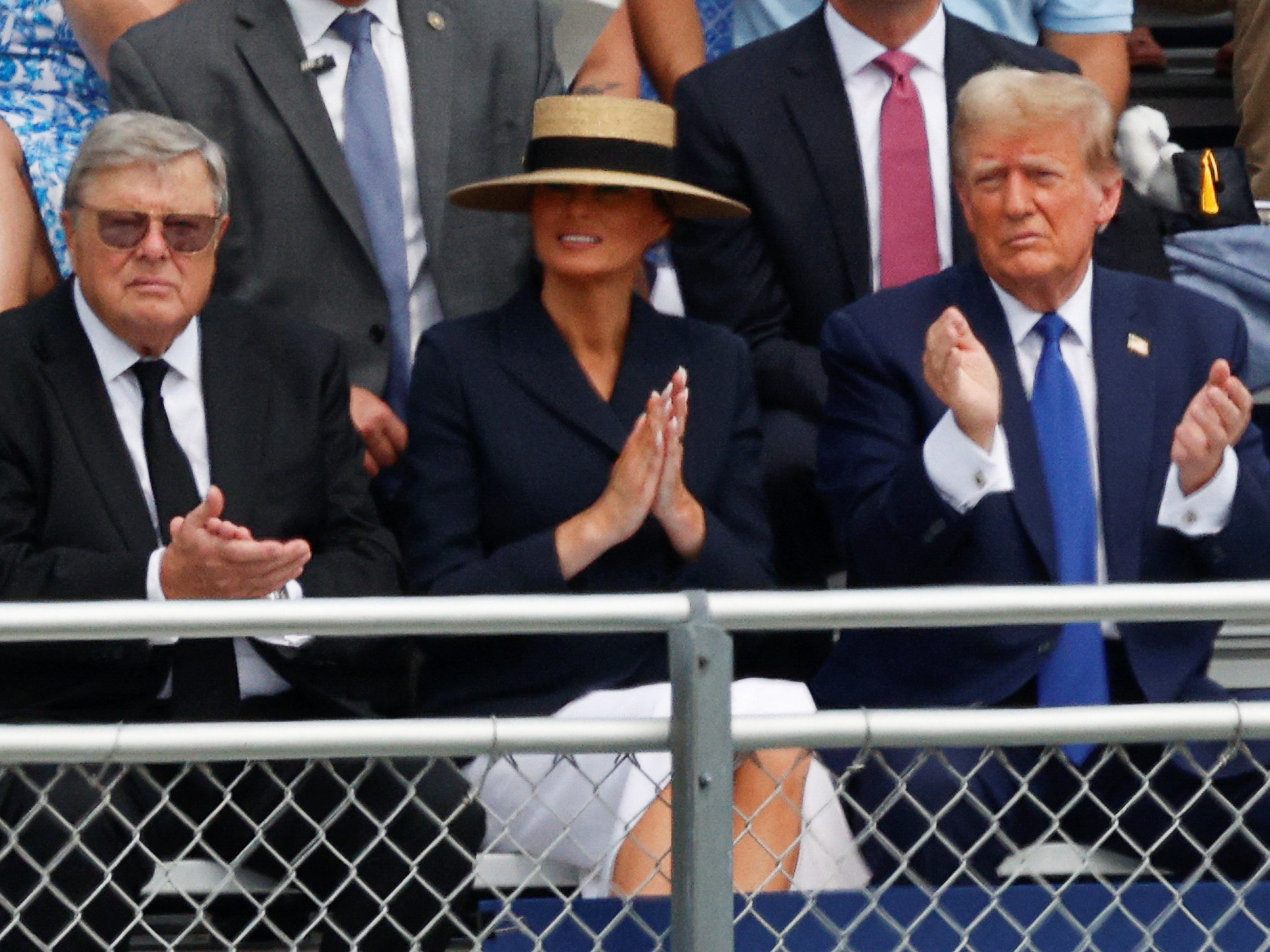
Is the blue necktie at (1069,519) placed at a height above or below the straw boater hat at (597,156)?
below

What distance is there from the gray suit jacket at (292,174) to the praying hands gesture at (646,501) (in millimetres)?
677

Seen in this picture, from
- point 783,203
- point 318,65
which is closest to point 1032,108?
point 783,203

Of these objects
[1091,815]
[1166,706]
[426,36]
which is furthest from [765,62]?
[1166,706]

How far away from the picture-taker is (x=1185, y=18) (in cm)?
631

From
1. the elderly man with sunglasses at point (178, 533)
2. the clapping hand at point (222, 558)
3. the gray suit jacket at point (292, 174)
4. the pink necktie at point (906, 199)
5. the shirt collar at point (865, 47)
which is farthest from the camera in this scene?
the shirt collar at point (865, 47)

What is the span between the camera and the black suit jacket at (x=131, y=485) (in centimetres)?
353

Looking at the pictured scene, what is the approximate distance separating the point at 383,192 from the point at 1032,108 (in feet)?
4.09

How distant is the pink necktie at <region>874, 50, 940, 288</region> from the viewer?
448 cm

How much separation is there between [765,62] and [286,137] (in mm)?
1024

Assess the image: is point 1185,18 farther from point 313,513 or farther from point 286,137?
point 313,513

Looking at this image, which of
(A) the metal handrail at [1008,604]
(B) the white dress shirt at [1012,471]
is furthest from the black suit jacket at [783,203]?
(A) the metal handrail at [1008,604]

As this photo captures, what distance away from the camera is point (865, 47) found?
15.2 feet

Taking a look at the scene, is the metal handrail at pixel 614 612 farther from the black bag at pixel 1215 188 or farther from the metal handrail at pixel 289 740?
the black bag at pixel 1215 188

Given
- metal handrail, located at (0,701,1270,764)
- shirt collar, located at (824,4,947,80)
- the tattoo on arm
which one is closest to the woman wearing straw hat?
shirt collar, located at (824,4,947,80)
